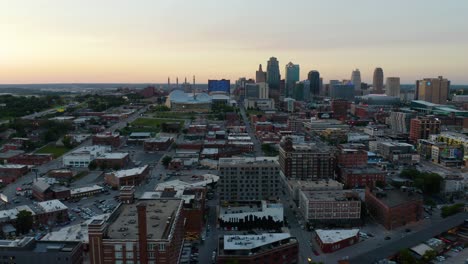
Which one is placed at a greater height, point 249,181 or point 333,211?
point 249,181

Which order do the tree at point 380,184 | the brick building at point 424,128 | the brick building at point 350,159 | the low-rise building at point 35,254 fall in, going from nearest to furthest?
the low-rise building at point 35,254 → the tree at point 380,184 → the brick building at point 350,159 → the brick building at point 424,128

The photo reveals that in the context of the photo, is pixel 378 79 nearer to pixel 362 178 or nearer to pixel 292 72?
pixel 292 72

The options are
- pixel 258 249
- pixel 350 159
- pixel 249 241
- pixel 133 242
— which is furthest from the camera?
pixel 350 159

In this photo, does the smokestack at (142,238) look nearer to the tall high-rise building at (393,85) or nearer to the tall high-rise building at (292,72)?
the tall high-rise building at (393,85)

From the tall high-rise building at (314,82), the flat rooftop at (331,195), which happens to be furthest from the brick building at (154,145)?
the tall high-rise building at (314,82)

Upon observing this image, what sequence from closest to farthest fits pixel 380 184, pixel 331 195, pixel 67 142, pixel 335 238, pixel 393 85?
pixel 335 238
pixel 331 195
pixel 380 184
pixel 67 142
pixel 393 85

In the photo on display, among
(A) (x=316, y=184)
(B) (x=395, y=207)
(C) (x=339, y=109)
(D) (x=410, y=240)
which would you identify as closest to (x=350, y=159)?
(A) (x=316, y=184)

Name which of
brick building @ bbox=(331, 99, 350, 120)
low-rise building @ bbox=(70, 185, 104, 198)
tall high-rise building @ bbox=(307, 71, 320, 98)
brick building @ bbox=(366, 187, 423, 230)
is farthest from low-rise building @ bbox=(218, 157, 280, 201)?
tall high-rise building @ bbox=(307, 71, 320, 98)

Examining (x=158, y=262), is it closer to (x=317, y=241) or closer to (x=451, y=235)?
(x=317, y=241)
